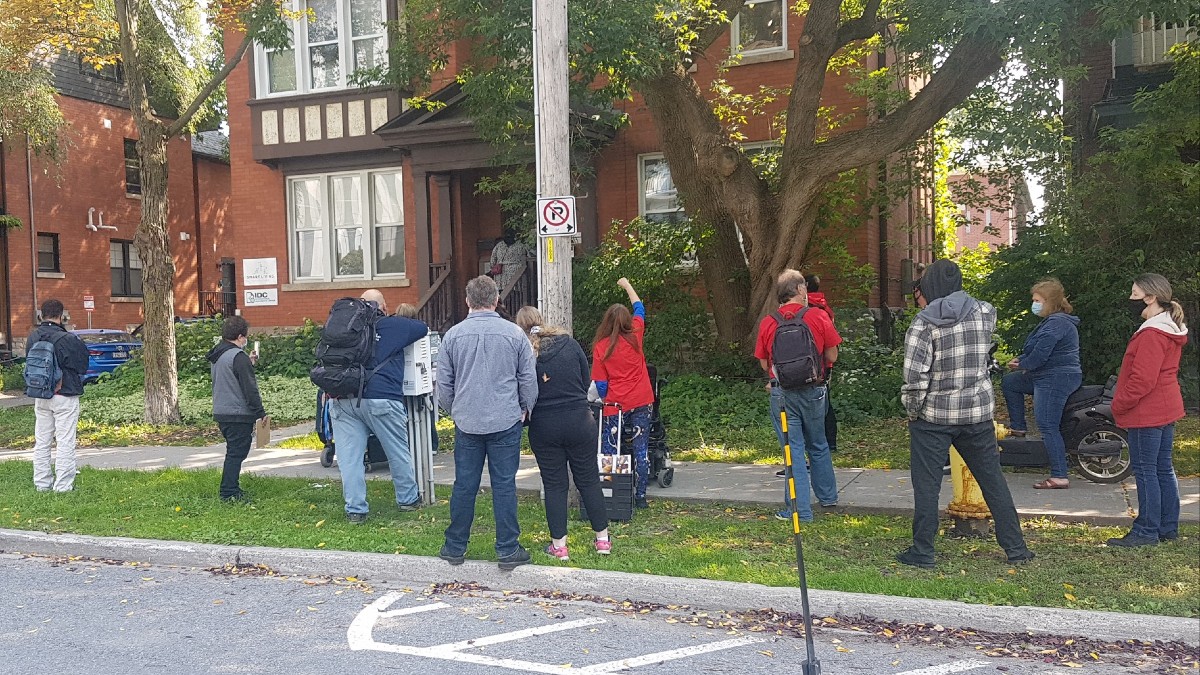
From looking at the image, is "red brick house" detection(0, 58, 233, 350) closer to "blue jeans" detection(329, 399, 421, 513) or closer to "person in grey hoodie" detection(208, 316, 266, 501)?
"person in grey hoodie" detection(208, 316, 266, 501)

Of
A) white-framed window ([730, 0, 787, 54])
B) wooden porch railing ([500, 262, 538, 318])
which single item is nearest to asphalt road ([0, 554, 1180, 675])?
wooden porch railing ([500, 262, 538, 318])

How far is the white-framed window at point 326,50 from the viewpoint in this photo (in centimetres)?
1828

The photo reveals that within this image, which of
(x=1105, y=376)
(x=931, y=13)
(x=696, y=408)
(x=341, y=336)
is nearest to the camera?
(x=341, y=336)

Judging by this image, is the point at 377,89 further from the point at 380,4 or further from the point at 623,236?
the point at 623,236

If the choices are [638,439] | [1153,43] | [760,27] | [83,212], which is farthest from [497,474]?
[83,212]

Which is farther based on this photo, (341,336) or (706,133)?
(706,133)

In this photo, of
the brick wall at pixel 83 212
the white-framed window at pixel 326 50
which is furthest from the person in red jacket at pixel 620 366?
the brick wall at pixel 83 212

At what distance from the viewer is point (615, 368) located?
7.52 meters

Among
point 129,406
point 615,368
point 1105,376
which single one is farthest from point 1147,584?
point 129,406

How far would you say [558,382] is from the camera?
6293mm

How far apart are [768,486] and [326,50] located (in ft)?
46.3

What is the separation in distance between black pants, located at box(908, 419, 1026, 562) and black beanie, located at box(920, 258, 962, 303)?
0.82 meters

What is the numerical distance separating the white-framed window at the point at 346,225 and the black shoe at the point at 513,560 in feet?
43.4

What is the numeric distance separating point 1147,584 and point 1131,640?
73cm
